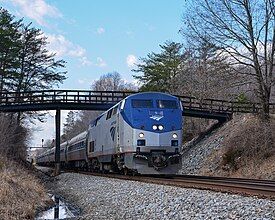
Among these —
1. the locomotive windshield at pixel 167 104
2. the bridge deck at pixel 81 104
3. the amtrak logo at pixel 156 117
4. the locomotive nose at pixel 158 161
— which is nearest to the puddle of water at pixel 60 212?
the locomotive nose at pixel 158 161

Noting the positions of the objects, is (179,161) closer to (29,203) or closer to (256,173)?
(256,173)

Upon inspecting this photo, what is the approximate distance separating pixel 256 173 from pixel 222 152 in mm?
7120

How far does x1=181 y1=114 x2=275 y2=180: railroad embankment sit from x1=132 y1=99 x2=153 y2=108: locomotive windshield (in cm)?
720

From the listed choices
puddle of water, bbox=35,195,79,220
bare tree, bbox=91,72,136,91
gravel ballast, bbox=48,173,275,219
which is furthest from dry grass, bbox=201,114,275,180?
bare tree, bbox=91,72,136,91

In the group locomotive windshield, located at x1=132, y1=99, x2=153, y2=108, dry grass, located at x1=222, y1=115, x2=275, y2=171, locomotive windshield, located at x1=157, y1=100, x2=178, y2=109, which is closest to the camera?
locomotive windshield, located at x1=132, y1=99, x2=153, y2=108

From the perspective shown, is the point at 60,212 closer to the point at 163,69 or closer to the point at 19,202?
the point at 19,202

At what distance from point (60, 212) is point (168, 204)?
6552 mm

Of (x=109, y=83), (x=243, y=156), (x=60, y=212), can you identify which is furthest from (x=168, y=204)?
(x=109, y=83)

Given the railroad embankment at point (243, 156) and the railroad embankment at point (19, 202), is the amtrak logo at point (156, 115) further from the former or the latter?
the railroad embankment at point (243, 156)

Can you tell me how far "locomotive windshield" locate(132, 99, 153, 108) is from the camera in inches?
902

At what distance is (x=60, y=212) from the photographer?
17.9 metres

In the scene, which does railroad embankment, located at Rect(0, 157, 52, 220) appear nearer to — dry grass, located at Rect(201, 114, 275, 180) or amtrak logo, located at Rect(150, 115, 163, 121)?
→ amtrak logo, located at Rect(150, 115, 163, 121)

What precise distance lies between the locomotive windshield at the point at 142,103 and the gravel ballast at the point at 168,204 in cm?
467

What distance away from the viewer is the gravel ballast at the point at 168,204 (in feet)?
33.2
